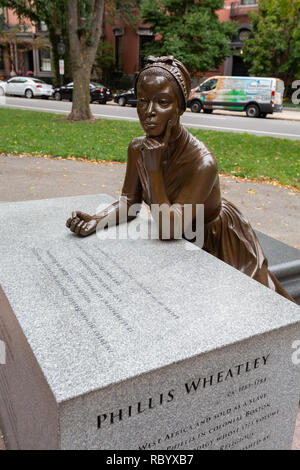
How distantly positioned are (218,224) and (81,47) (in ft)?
47.2

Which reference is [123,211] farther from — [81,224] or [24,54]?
[24,54]

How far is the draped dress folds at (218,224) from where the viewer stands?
8.91 ft

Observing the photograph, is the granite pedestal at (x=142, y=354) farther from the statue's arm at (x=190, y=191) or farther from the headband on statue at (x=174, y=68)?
the headband on statue at (x=174, y=68)

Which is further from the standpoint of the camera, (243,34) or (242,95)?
(243,34)

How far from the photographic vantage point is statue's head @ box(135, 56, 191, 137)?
2.37 metres

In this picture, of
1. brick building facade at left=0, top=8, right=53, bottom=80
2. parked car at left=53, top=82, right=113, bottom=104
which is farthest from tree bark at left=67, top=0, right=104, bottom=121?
brick building facade at left=0, top=8, right=53, bottom=80

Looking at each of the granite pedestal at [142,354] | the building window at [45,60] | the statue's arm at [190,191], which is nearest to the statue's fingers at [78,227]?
the granite pedestal at [142,354]

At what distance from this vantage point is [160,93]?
238 cm

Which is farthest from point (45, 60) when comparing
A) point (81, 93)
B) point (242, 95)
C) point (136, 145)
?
point (136, 145)

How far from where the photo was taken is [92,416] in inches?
65.4

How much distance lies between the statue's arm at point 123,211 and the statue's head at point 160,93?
1.62 ft

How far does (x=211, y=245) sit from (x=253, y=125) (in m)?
16.7

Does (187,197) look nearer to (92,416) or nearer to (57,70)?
(92,416)

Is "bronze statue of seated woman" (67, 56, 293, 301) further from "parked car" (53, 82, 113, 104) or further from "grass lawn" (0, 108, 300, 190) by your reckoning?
"parked car" (53, 82, 113, 104)
